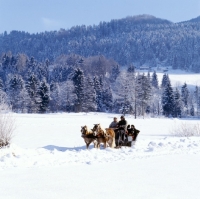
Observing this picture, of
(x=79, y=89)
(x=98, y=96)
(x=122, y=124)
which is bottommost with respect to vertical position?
(x=122, y=124)

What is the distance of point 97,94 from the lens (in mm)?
69625

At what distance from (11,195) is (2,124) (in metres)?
6.36

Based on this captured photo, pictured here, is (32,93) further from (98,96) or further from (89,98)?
(98,96)

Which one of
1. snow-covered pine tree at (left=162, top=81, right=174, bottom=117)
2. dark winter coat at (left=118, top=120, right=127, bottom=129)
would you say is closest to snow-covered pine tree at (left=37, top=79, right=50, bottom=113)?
snow-covered pine tree at (left=162, top=81, right=174, bottom=117)

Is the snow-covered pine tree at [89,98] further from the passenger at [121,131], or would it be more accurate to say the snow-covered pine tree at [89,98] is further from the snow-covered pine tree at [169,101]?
the passenger at [121,131]

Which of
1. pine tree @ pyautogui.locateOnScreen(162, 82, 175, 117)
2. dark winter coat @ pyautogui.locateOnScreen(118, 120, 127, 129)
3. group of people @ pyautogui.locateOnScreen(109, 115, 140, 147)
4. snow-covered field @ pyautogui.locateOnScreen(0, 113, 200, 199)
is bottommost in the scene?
snow-covered field @ pyautogui.locateOnScreen(0, 113, 200, 199)

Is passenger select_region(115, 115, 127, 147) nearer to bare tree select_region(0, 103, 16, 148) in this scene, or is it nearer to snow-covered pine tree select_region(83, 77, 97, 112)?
bare tree select_region(0, 103, 16, 148)

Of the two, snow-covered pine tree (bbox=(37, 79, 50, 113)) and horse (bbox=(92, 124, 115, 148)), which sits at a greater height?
snow-covered pine tree (bbox=(37, 79, 50, 113))

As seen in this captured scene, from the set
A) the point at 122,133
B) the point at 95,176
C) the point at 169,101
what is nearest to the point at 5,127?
the point at 122,133

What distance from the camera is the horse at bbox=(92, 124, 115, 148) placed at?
12.9m

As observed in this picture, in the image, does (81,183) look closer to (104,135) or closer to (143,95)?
(104,135)

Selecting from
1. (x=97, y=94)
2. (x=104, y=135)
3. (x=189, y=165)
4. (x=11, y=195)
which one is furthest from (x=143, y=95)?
(x=11, y=195)

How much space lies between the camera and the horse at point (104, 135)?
42.4 feet

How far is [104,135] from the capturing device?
12.9 m
